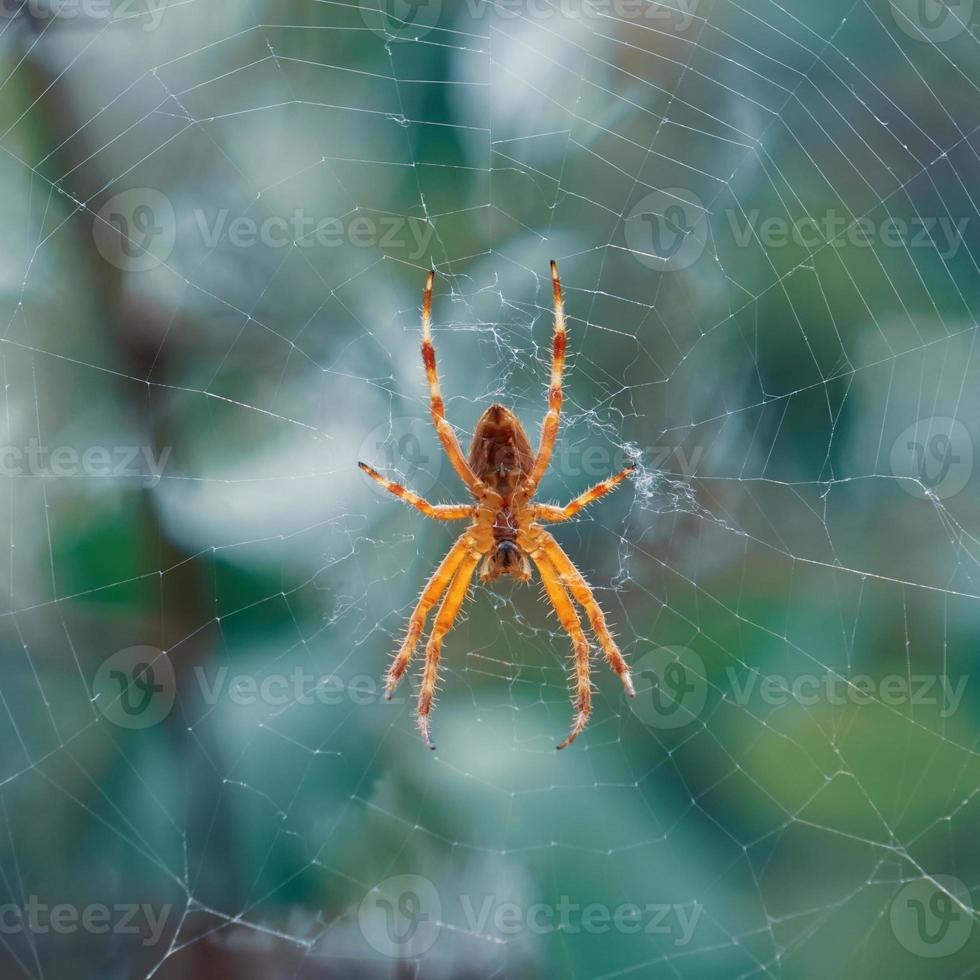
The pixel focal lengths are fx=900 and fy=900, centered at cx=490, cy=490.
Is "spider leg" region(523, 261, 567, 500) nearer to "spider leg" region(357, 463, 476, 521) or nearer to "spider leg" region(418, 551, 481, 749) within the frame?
"spider leg" region(357, 463, 476, 521)

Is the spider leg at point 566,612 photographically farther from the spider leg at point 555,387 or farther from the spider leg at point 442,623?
the spider leg at point 555,387

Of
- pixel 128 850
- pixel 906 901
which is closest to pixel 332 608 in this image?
pixel 128 850

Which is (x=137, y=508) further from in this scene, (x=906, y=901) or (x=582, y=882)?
(x=906, y=901)

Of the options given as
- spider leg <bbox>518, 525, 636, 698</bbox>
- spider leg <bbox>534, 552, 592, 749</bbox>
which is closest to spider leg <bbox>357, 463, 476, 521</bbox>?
spider leg <bbox>518, 525, 636, 698</bbox>

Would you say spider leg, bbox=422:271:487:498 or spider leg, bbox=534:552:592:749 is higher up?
spider leg, bbox=422:271:487:498

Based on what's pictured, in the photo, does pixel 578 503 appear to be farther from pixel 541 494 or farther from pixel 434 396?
pixel 541 494

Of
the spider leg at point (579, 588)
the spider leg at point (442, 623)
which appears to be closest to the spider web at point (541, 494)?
the spider leg at point (579, 588)
